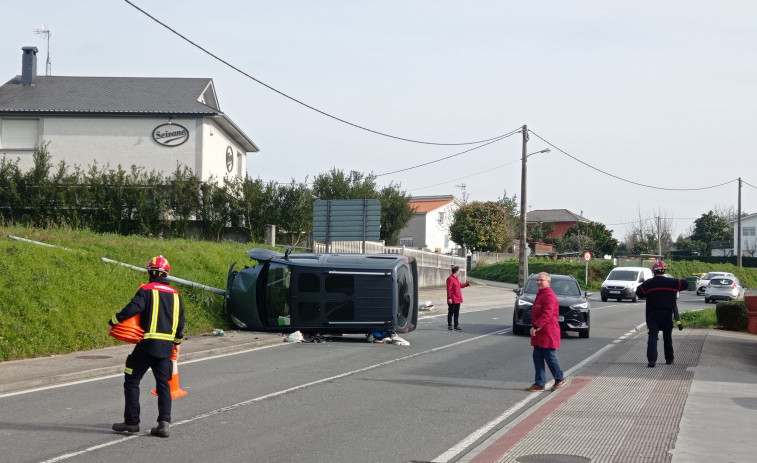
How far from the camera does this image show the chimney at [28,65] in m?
39.7

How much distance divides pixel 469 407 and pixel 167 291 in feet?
13.5

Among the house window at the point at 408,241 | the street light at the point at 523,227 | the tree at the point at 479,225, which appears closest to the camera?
the street light at the point at 523,227

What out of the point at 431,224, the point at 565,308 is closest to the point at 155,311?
the point at 565,308

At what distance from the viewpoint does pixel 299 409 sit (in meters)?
10.2

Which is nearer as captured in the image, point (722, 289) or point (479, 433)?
point (479, 433)

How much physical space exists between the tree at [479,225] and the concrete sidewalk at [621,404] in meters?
52.6

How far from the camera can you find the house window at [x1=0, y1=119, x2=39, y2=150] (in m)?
37.1

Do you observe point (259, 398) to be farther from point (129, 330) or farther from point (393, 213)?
point (393, 213)

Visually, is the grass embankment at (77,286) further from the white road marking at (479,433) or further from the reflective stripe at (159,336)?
the white road marking at (479,433)

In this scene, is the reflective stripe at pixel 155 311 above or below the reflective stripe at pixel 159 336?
above

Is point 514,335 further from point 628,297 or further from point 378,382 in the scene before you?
point 628,297

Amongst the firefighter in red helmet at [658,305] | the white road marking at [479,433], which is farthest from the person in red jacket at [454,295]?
the white road marking at [479,433]

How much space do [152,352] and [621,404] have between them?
5.76m

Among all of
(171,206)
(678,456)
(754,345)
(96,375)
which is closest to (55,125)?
(171,206)
